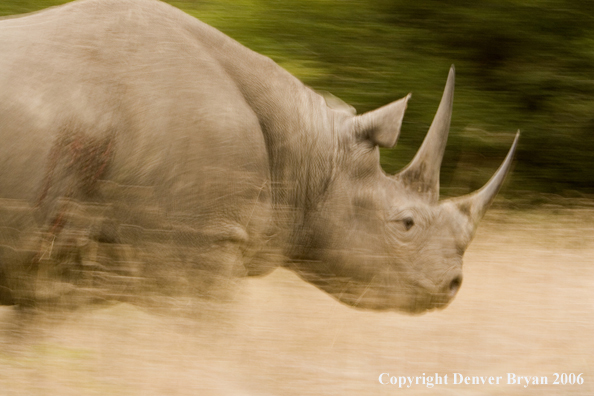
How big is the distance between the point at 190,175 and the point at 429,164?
50.8 inches

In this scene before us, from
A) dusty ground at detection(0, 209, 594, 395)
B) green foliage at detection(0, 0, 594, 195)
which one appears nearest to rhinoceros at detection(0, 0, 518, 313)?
dusty ground at detection(0, 209, 594, 395)

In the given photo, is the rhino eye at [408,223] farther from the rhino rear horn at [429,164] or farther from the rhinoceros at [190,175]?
the rhino rear horn at [429,164]

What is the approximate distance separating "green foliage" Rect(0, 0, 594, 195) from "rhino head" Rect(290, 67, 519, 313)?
1.94m

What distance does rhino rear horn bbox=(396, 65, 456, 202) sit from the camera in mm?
4098

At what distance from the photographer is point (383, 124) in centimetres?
402

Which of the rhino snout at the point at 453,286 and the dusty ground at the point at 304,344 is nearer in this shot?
the dusty ground at the point at 304,344

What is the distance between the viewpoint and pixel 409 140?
6.14 metres

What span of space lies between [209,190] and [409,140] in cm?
292

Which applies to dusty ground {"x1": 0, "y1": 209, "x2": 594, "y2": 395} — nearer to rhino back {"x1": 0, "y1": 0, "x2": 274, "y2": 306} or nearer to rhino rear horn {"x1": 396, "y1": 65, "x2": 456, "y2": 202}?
rhino back {"x1": 0, "y1": 0, "x2": 274, "y2": 306}

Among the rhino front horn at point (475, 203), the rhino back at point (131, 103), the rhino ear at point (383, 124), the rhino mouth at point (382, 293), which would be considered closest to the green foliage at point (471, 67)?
the rhino front horn at point (475, 203)

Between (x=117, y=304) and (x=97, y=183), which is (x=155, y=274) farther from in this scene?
(x=97, y=183)

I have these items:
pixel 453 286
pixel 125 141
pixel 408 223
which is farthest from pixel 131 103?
pixel 453 286

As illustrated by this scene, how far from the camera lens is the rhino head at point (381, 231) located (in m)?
4.00

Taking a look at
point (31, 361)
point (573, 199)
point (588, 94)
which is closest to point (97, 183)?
point (31, 361)
